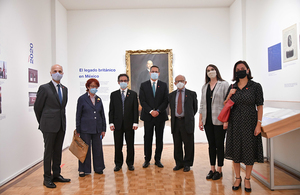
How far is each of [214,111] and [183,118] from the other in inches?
27.4

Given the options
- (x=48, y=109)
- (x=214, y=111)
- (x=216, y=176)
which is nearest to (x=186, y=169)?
(x=216, y=176)

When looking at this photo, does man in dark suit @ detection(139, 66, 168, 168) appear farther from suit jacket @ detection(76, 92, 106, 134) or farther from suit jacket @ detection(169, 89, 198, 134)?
suit jacket @ detection(76, 92, 106, 134)

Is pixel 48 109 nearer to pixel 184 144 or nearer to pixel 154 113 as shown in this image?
pixel 154 113

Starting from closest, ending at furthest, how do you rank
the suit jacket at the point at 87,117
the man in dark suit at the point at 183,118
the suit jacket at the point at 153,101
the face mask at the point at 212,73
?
the face mask at the point at 212,73
the suit jacket at the point at 87,117
the man in dark suit at the point at 183,118
the suit jacket at the point at 153,101

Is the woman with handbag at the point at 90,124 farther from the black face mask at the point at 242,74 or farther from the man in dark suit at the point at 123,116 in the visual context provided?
the black face mask at the point at 242,74

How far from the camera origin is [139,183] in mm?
3438

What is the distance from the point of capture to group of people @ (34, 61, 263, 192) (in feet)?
9.82

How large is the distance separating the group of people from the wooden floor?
0.15m

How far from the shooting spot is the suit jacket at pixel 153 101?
4.17 m

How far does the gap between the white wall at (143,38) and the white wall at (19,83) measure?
151 cm

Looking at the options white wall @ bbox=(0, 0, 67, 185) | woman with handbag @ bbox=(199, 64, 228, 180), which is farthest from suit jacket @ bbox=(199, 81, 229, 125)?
white wall @ bbox=(0, 0, 67, 185)

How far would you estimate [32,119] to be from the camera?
15.1ft

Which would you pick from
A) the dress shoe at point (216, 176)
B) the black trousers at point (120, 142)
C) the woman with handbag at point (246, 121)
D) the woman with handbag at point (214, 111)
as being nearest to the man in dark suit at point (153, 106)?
the black trousers at point (120, 142)

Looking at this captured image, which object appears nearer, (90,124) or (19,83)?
(90,124)
